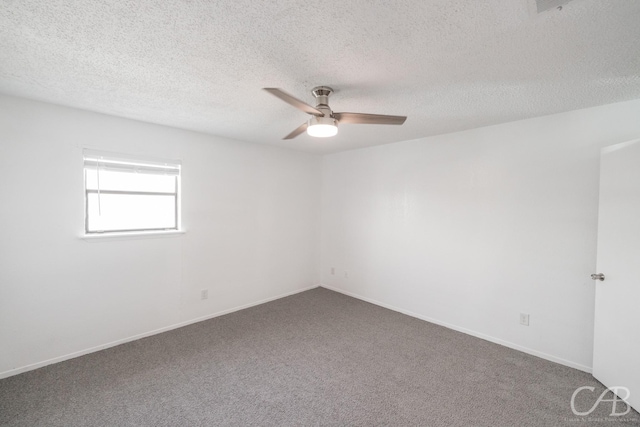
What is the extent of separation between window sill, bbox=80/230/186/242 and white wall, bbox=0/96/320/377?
50 mm

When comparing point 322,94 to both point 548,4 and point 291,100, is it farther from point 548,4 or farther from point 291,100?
point 548,4

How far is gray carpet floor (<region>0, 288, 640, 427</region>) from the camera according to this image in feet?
6.34

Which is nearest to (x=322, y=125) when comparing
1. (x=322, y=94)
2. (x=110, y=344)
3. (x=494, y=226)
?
(x=322, y=94)

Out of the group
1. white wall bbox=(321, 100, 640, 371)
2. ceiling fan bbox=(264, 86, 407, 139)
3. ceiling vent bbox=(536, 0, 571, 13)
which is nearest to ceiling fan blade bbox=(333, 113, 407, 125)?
ceiling fan bbox=(264, 86, 407, 139)

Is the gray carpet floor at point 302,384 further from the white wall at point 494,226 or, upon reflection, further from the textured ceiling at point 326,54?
the textured ceiling at point 326,54

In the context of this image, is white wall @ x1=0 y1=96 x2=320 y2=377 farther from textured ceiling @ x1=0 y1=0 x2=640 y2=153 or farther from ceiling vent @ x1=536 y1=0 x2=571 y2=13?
ceiling vent @ x1=536 y1=0 x2=571 y2=13

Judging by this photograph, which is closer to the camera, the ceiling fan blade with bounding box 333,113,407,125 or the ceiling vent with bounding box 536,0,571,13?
the ceiling vent with bounding box 536,0,571,13

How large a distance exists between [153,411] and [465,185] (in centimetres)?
367

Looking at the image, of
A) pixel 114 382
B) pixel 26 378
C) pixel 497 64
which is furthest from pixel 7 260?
pixel 497 64

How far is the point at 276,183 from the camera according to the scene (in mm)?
4340

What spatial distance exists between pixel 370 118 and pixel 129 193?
274 cm

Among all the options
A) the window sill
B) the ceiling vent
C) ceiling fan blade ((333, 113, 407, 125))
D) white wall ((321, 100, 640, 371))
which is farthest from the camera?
the window sill

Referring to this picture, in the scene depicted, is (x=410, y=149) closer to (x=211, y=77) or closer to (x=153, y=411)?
(x=211, y=77)

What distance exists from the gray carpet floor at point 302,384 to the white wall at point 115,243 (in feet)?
1.12
